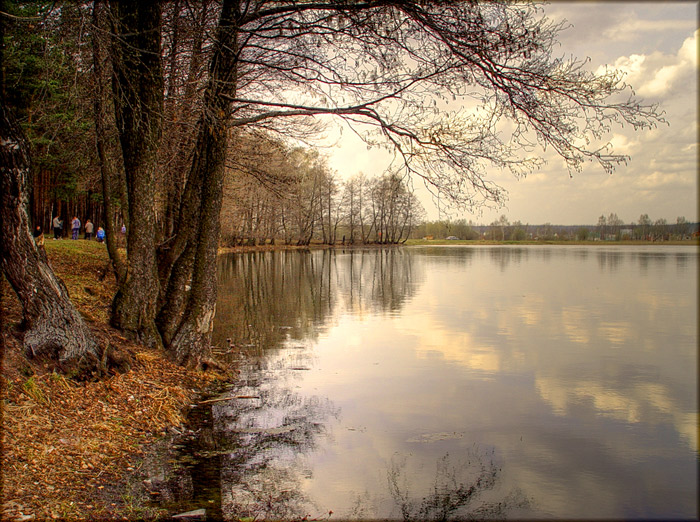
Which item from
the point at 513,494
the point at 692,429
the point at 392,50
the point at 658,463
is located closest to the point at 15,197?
the point at 392,50

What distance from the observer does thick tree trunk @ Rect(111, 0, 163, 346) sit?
8117 mm

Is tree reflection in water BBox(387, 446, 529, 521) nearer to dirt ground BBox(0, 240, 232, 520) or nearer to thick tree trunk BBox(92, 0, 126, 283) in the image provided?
dirt ground BBox(0, 240, 232, 520)

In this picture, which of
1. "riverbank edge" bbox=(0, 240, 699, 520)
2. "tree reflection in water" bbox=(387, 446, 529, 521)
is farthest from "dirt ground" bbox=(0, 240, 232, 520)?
"tree reflection in water" bbox=(387, 446, 529, 521)

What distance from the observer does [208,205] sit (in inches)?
345

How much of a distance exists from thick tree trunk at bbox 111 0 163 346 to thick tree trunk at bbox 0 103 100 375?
5.73ft

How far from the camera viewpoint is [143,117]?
8312mm

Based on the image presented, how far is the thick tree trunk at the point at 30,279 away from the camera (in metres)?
5.95

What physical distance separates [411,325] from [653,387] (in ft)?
21.3

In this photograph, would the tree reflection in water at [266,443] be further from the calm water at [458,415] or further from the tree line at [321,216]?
the tree line at [321,216]

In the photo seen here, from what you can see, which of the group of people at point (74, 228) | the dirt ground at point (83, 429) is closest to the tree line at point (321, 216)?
the group of people at point (74, 228)

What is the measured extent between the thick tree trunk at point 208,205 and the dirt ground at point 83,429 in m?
0.76

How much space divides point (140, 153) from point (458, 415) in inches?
233

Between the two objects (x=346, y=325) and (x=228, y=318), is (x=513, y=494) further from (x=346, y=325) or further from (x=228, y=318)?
(x=228, y=318)

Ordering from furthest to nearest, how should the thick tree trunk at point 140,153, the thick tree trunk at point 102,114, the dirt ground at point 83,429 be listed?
1. the thick tree trunk at point 140,153
2. the thick tree trunk at point 102,114
3. the dirt ground at point 83,429
